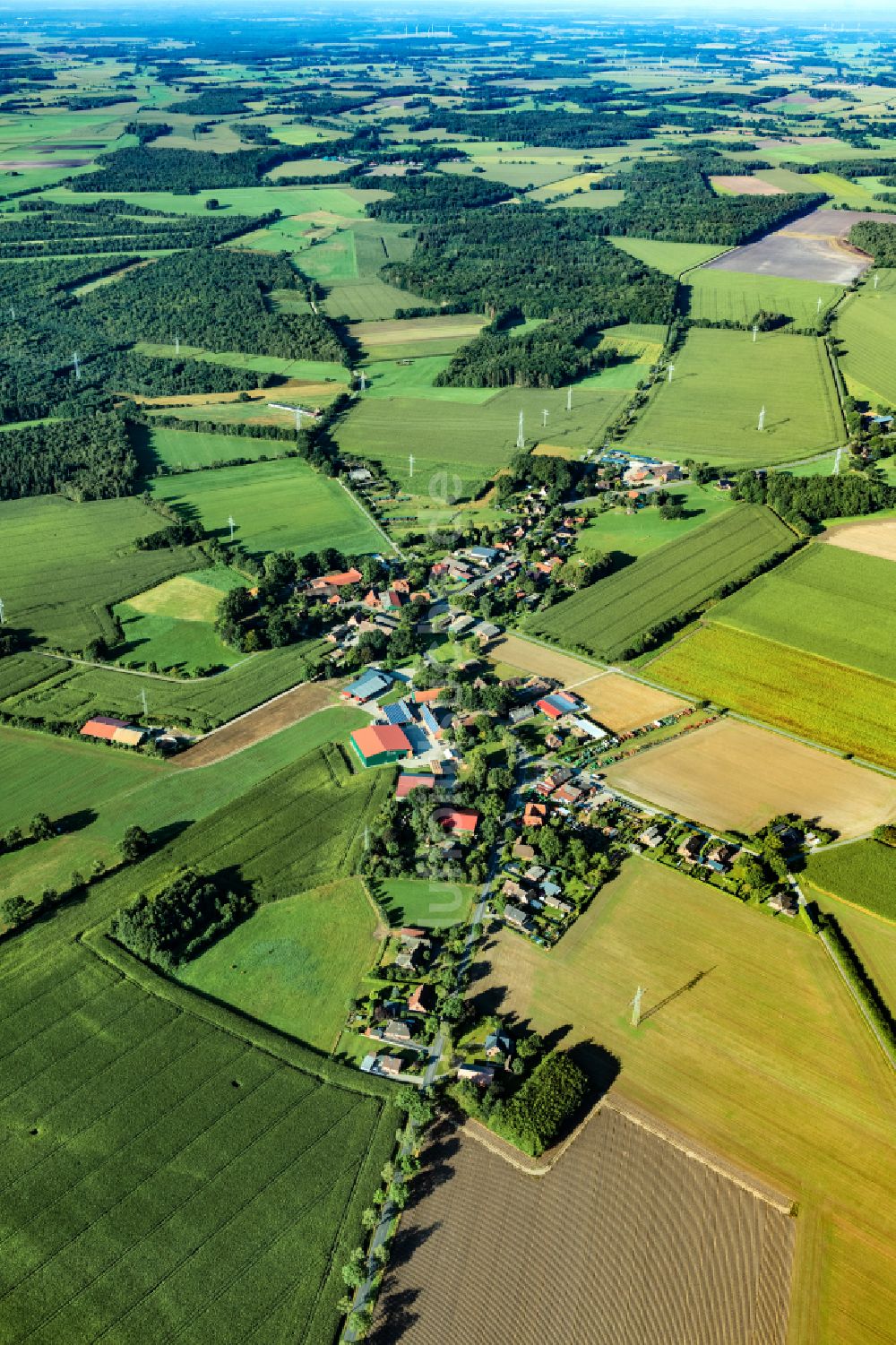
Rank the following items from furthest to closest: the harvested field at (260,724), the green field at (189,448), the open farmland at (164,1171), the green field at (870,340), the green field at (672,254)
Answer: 1. the green field at (672,254)
2. the green field at (870,340)
3. the green field at (189,448)
4. the harvested field at (260,724)
5. the open farmland at (164,1171)

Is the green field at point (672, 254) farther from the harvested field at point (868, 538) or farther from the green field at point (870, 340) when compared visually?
the harvested field at point (868, 538)

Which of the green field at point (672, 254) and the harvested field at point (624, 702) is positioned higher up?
the green field at point (672, 254)

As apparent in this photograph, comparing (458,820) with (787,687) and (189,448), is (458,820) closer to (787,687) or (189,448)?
(787,687)

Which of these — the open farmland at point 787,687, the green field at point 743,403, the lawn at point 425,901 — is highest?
the green field at point 743,403

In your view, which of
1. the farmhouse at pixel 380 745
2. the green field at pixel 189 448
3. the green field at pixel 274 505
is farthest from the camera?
the green field at pixel 189 448

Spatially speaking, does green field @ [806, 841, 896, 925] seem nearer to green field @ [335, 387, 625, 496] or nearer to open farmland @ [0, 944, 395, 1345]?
open farmland @ [0, 944, 395, 1345]

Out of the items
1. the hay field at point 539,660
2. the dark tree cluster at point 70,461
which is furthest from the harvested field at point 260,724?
the dark tree cluster at point 70,461

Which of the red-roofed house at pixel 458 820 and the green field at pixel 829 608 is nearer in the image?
the red-roofed house at pixel 458 820

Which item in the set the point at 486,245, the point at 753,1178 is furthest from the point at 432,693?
the point at 486,245
